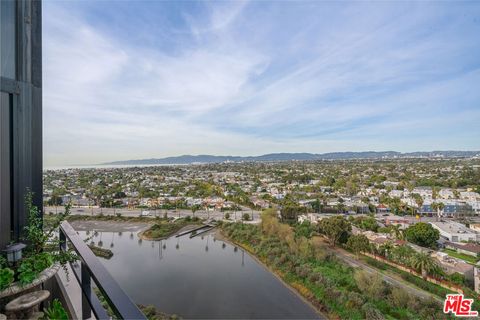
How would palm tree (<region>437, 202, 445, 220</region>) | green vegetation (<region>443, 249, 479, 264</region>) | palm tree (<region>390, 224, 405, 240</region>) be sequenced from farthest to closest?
1. palm tree (<region>437, 202, 445, 220</region>)
2. palm tree (<region>390, 224, 405, 240</region>)
3. green vegetation (<region>443, 249, 479, 264</region>)

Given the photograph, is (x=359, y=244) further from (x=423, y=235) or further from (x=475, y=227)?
(x=475, y=227)

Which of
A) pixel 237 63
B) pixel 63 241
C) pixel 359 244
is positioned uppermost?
pixel 237 63

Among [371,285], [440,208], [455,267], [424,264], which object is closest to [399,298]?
[371,285]

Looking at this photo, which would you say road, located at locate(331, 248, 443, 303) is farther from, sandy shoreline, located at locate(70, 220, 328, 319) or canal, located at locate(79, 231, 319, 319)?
sandy shoreline, located at locate(70, 220, 328, 319)

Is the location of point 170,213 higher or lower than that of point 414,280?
lower

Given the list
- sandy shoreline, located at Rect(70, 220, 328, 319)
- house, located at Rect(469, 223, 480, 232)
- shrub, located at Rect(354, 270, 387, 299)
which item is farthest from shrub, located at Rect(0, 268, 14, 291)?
house, located at Rect(469, 223, 480, 232)

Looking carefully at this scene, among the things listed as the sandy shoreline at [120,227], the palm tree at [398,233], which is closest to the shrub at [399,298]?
the palm tree at [398,233]
